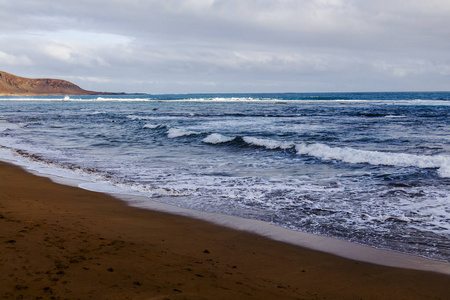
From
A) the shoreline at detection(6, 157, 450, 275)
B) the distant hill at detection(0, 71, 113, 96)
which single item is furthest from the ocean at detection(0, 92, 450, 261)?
the distant hill at detection(0, 71, 113, 96)

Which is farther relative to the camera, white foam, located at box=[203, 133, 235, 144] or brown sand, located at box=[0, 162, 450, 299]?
white foam, located at box=[203, 133, 235, 144]

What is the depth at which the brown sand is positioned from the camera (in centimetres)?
316

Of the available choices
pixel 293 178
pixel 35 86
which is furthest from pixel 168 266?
pixel 35 86

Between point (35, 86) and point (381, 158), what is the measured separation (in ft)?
653

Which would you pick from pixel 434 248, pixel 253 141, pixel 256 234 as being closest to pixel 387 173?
pixel 434 248

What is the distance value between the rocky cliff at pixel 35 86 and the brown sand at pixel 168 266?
606 feet

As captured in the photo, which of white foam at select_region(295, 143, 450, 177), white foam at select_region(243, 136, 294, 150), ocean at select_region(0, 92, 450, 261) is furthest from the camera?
white foam at select_region(243, 136, 294, 150)

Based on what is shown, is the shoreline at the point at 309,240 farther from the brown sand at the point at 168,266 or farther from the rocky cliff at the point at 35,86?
the rocky cliff at the point at 35,86

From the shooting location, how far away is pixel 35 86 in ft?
598

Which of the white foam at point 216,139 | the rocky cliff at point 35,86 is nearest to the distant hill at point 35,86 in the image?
the rocky cliff at point 35,86

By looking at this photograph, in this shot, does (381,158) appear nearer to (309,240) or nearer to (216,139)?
(309,240)

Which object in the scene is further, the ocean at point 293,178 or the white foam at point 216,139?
the white foam at point 216,139

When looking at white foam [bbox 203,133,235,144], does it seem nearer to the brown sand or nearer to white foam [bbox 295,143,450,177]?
white foam [bbox 295,143,450,177]

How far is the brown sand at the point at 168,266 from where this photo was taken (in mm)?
3164
